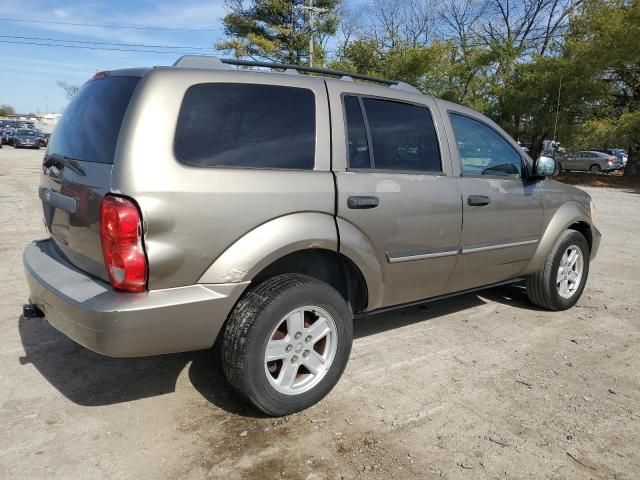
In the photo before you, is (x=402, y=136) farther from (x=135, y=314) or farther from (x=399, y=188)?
(x=135, y=314)

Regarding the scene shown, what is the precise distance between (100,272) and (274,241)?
0.88m

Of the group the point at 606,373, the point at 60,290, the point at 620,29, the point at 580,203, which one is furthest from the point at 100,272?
the point at 620,29

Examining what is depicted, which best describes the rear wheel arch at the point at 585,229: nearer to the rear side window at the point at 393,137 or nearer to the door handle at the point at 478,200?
the door handle at the point at 478,200

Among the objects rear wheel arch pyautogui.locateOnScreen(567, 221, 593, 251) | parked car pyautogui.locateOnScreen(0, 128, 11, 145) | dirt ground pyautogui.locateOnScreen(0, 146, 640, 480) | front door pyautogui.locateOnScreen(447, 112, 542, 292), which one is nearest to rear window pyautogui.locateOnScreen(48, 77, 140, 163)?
dirt ground pyautogui.locateOnScreen(0, 146, 640, 480)

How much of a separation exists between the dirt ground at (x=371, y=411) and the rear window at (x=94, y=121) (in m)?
1.42

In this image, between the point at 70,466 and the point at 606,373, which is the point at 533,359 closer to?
the point at 606,373

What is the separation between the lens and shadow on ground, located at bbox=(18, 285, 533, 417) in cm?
311

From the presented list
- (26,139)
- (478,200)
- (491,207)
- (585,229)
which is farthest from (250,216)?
(26,139)

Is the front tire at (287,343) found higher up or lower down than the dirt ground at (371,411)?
higher up

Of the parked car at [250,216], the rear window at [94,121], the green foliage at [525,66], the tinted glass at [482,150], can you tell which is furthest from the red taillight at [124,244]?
the green foliage at [525,66]

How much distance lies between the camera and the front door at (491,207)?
3828mm

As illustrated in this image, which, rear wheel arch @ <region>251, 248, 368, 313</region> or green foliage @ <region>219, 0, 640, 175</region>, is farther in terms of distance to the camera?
green foliage @ <region>219, 0, 640, 175</region>

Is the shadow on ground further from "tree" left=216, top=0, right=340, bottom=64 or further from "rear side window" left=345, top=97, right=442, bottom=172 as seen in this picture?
"tree" left=216, top=0, right=340, bottom=64

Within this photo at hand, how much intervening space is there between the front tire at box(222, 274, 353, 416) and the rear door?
0.51 meters
